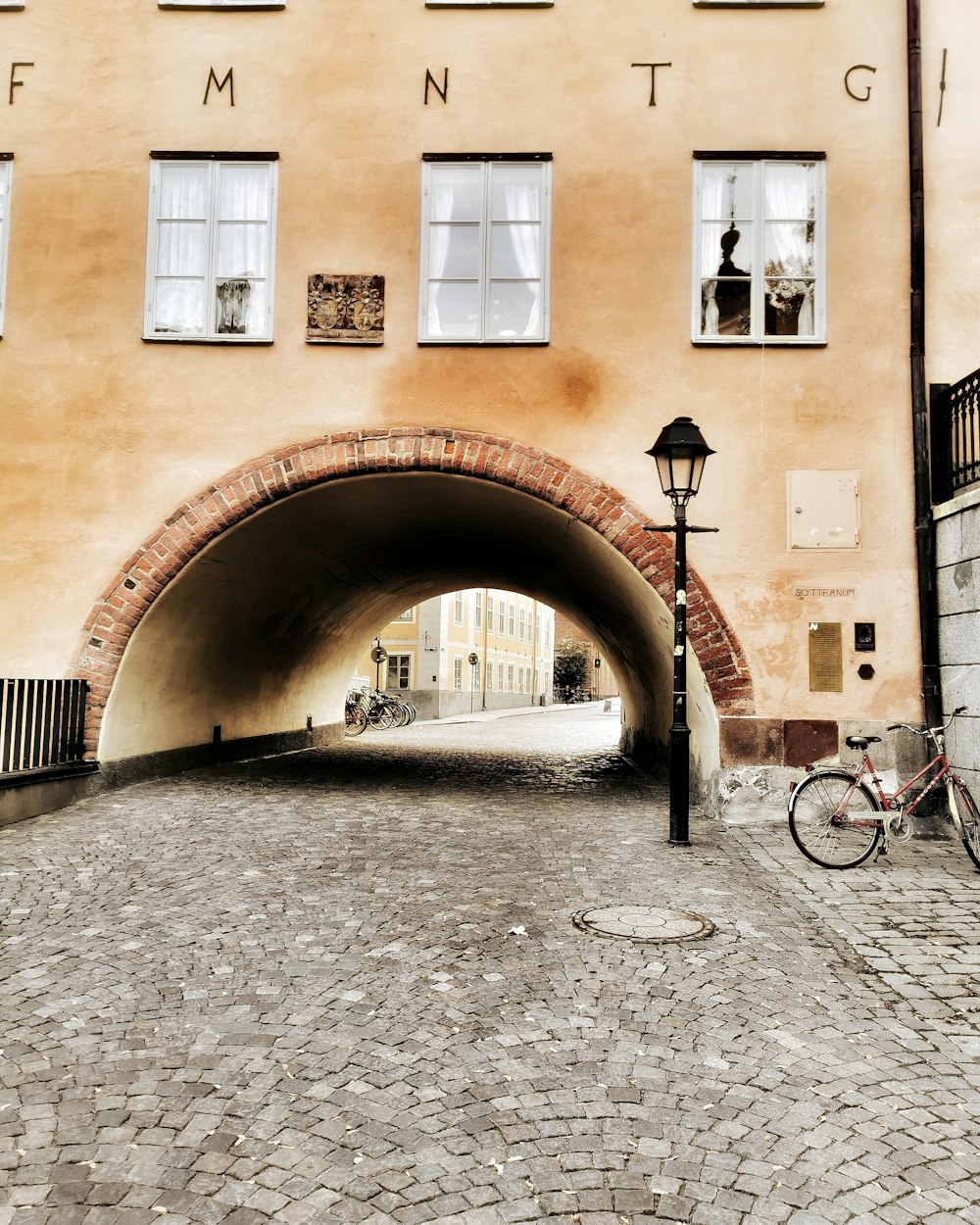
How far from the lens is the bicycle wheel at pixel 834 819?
7957mm

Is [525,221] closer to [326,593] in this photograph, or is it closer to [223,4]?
[223,4]

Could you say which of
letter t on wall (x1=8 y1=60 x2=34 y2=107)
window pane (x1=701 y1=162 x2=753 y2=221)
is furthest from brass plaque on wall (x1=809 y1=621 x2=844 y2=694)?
letter t on wall (x1=8 y1=60 x2=34 y2=107)

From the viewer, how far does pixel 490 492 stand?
11383 mm

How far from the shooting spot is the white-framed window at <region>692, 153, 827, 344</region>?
35.6 ft

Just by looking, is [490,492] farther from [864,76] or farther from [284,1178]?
[284,1178]

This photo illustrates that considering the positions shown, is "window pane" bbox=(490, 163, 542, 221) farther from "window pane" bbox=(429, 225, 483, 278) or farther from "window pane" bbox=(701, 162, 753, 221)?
"window pane" bbox=(701, 162, 753, 221)

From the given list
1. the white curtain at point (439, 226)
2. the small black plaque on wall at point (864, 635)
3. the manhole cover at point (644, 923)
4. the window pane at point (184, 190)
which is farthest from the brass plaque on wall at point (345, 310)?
the manhole cover at point (644, 923)

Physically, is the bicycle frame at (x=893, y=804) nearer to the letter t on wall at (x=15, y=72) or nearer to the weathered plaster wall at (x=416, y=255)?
the weathered plaster wall at (x=416, y=255)

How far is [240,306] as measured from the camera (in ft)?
36.9

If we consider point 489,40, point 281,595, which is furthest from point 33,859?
point 489,40

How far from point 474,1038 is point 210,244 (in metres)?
9.75

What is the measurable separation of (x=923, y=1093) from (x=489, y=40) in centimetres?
1113

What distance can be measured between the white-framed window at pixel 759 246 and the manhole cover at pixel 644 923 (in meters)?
6.73

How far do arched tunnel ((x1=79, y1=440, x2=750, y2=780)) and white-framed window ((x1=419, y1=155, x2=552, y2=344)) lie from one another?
1764 millimetres
